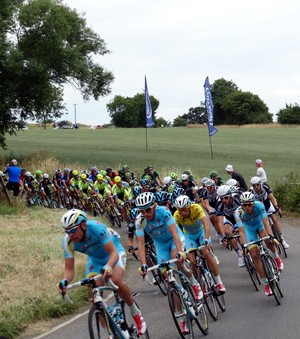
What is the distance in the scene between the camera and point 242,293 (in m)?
12.4

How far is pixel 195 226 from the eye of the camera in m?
11.8

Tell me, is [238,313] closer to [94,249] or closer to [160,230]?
[160,230]

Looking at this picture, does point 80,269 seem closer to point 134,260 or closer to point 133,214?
point 133,214

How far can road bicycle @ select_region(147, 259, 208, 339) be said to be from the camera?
29.0ft

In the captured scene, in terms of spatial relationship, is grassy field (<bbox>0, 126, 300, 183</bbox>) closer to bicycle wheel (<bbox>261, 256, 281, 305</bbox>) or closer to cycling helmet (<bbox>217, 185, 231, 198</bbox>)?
cycling helmet (<bbox>217, 185, 231, 198</bbox>)

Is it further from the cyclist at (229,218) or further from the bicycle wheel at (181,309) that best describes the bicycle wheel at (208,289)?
the cyclist at (229,218)

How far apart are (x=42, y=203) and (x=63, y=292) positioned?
70.1 ft

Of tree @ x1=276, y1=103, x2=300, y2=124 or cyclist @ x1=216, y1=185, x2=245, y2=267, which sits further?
tree @ x1=276, y1=103, x2=300, y2=124

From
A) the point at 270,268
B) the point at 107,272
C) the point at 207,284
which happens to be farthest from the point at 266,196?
the point at 107,272

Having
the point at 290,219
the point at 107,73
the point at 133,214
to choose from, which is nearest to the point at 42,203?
the point at 290,219

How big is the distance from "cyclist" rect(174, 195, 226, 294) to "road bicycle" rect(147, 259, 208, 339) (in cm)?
128

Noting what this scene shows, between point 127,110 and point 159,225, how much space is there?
434 feet

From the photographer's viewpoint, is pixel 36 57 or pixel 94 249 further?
pixel 36 57

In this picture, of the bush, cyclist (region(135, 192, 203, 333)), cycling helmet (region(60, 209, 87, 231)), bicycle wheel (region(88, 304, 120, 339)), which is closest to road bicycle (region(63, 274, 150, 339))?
bicycle wheel (region(88, 304, 120, 339))
